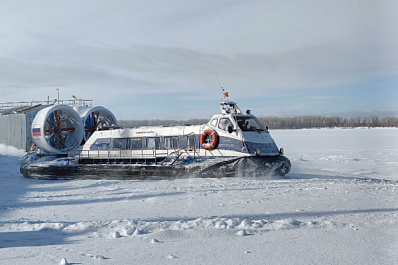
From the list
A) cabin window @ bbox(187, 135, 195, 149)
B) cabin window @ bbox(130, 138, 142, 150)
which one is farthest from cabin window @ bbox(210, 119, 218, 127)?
cabin window @ bbox(130, 138, 142, 150)

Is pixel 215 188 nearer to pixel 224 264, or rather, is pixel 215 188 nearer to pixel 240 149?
pixel 240 149

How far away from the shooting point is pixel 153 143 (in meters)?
11.4

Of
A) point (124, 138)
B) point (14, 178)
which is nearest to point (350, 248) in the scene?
point (124, 138)

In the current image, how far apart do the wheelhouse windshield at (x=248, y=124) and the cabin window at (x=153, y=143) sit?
2.80 m

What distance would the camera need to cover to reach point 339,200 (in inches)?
240

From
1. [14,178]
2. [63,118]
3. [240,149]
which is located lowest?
[14,178]

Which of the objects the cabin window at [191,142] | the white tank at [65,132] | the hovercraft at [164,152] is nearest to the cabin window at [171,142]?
the hovercraft at [164,152]

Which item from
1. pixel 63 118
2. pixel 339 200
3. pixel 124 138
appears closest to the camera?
pixel 339 200

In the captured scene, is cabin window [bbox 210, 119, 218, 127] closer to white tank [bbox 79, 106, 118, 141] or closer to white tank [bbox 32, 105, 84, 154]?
white tank [bbox 32, 105, 84, 154]

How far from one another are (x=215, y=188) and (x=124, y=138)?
211 inches

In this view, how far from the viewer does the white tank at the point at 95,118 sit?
1510 centimetres

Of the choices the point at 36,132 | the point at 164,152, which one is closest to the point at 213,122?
the point at 164,152

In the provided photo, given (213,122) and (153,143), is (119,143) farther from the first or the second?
A: (213,122)

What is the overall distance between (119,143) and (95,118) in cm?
467
